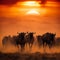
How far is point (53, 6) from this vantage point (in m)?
1.62

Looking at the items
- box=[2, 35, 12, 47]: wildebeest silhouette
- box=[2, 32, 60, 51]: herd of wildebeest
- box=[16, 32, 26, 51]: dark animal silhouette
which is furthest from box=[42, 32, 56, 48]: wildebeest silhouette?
box=[2, 35, 12, 47]: wildebeest silhouette

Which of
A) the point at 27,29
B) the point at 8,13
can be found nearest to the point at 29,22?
the point at 27,29

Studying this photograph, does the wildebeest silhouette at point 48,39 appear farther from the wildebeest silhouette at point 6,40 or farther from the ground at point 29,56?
the wildebeest silhouette at point 6,40

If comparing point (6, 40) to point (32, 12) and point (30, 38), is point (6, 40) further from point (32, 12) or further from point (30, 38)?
point (32, 12)

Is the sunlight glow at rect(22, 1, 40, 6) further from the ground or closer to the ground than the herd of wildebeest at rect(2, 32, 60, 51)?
further from the ground

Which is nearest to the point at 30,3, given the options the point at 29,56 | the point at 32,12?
the point at 32,12

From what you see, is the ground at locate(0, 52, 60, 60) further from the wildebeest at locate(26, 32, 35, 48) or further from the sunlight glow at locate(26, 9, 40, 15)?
the sunlight glow at locate(26, 9, 40, 15)

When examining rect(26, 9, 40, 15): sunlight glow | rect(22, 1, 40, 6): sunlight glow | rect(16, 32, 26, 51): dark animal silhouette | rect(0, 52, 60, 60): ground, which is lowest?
rect(0, 52, 60, 60): ground

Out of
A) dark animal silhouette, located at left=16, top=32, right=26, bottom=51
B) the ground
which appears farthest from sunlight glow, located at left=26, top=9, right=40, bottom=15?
the ground

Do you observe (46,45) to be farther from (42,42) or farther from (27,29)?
(27,29)

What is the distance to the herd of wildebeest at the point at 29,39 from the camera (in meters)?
1.61

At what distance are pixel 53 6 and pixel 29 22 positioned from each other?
207 millimetres

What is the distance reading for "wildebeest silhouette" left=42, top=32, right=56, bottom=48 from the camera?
1.61 meters

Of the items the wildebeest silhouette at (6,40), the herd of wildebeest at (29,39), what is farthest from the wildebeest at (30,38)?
the wildebeest silhouette at (6,40)
